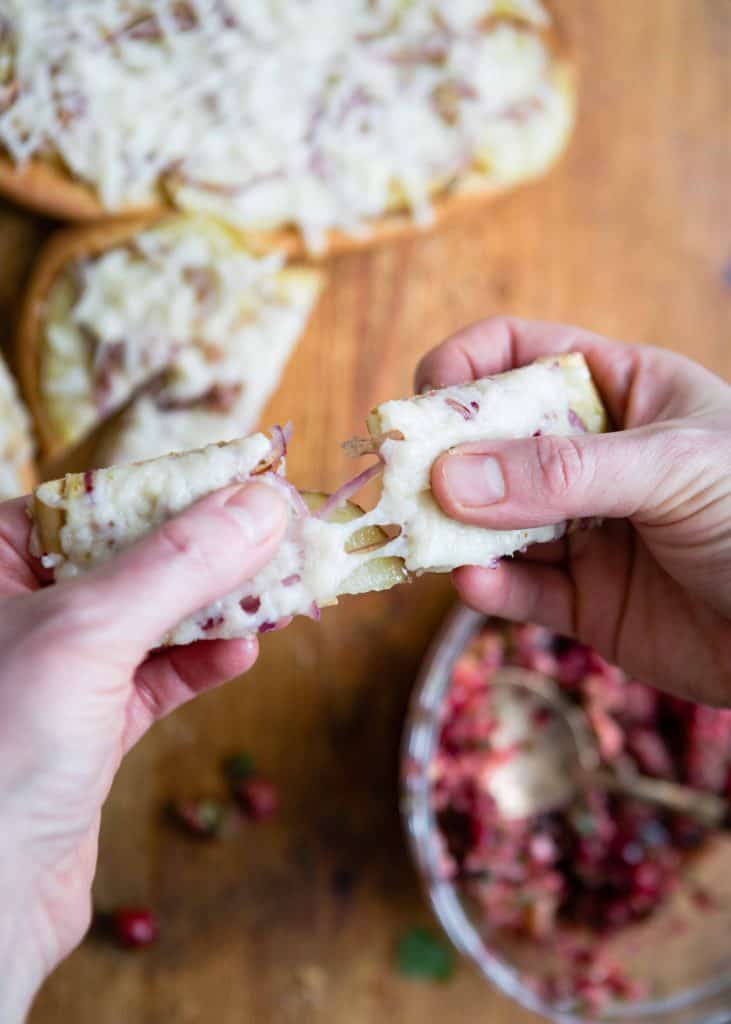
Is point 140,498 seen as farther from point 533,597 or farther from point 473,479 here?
point 533,597

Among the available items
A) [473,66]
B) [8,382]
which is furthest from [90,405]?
[473,66]

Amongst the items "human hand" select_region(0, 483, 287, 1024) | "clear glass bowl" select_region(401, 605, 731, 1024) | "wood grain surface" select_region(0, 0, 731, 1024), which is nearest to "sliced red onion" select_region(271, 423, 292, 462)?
"human hand" select_region(0, 483, 287, 1024)

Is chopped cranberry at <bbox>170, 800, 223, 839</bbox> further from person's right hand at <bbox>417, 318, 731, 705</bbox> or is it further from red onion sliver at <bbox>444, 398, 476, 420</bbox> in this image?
red onion sliver at <bbox>444, 398, 476, 420</bbox>

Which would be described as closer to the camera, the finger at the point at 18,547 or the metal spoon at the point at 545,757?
the finger at the point at 18,547

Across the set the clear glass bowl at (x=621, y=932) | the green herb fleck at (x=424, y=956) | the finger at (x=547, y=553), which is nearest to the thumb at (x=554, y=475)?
the finger at (x=547, y=553)

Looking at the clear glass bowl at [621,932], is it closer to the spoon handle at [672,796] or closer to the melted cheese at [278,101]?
the spoon handle at [672,796]

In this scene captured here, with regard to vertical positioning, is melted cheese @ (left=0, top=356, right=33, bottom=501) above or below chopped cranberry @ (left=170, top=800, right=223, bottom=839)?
above

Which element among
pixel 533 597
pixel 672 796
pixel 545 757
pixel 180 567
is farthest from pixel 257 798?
pixel 180 567
